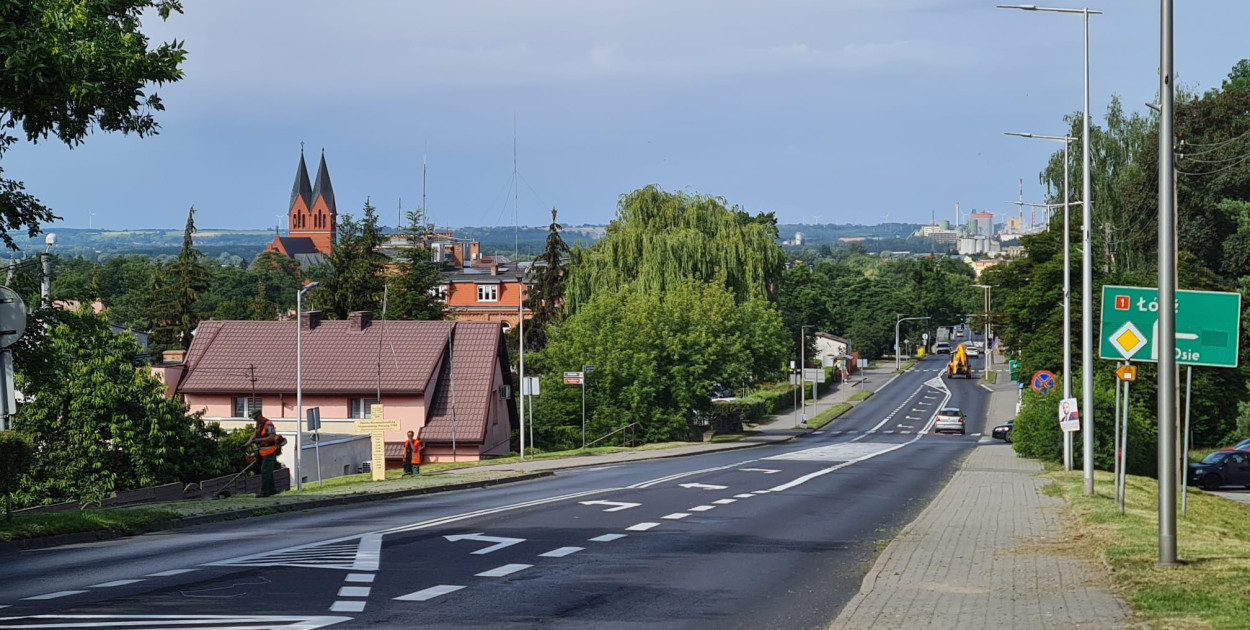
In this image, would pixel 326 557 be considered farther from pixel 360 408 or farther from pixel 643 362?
pixel 360 408

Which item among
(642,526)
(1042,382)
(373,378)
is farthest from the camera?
(373,378)

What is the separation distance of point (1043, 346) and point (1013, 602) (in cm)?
5181

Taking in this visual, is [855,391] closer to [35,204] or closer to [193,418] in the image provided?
[193,418]

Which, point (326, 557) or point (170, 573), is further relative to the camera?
point (326, 557)

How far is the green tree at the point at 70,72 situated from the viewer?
1356 centimetres

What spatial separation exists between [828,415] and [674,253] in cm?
2643

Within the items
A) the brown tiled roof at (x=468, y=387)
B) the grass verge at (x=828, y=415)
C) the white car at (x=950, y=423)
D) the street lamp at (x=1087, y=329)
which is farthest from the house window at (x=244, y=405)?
the street lamp at (x=1087, y=329)

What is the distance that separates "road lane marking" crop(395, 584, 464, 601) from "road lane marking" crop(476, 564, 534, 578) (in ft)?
2.96

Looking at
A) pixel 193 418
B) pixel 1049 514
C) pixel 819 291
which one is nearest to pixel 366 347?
pixel 193 418

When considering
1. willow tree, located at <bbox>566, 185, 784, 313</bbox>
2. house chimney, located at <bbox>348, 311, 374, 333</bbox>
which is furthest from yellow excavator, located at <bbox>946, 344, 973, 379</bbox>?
house chimney, located at <bbox>348, 311, 374, 333</bbox>

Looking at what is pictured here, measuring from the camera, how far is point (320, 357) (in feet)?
205

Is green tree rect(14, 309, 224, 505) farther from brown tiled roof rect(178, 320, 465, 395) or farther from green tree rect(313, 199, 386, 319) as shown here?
green tree rect(313, 199, 386, 319)

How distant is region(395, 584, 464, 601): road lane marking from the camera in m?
12.2

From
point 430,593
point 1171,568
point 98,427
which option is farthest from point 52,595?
point 98,427
